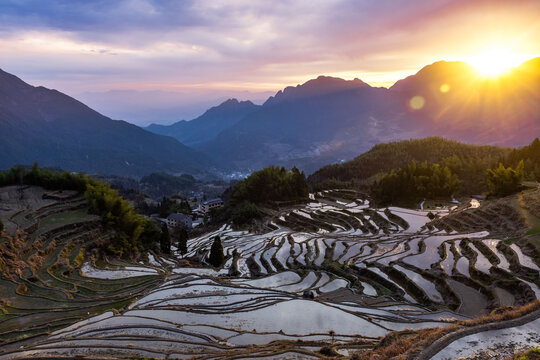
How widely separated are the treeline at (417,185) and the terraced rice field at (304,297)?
20.5m

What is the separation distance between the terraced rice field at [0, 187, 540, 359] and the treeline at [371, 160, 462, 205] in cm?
2049

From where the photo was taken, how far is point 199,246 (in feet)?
137

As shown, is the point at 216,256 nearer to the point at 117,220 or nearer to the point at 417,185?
the point at 117,220

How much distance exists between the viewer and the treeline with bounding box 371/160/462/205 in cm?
5081

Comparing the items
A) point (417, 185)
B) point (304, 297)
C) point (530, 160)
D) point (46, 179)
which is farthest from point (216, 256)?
point (530, 160)

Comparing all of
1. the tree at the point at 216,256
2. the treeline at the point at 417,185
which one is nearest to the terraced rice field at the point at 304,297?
the tree at the point at 216,256

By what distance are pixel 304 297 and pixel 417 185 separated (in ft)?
133

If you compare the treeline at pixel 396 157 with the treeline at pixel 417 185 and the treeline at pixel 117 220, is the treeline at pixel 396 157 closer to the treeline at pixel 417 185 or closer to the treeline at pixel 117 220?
the treeline at pixel 417 185

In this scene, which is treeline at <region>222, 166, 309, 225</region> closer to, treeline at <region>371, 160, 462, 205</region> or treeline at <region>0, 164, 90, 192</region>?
treeline at <region>371, 160, 462, 205</region>

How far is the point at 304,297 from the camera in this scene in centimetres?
1762

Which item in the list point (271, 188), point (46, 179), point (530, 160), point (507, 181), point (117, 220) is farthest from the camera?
point (271, 188)

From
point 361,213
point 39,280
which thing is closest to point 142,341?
point 39,280

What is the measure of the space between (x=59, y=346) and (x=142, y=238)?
101 ft

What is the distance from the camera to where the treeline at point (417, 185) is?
50.8 meters
